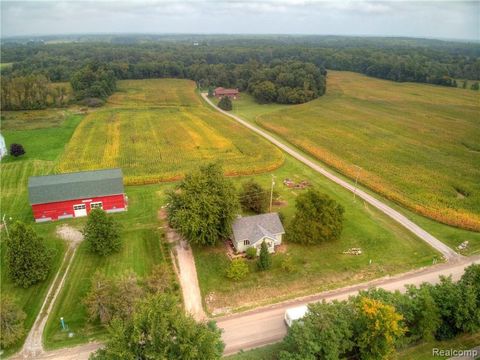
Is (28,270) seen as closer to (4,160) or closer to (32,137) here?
(4,160)

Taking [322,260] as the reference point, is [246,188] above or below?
above

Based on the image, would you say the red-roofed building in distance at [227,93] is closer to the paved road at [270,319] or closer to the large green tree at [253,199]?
the large green tree at [253,199]

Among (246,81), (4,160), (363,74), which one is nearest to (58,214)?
(4,160)

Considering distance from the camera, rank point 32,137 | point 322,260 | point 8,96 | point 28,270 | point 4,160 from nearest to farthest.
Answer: point 28,270
point 322,260
point 4,160
point 32,137
point 8,96

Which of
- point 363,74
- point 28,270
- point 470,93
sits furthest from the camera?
point 363,74

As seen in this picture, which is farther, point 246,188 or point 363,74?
point 363,74

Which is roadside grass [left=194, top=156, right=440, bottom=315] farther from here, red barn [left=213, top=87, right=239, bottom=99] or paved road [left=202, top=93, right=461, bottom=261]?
red barn [left=213, top=87, right=239, bottom=99]

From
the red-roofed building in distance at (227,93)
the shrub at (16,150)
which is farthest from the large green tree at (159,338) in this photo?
the red-roofed building in distance at (227,93)

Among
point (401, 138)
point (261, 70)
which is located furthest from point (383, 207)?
point (261, 70)
